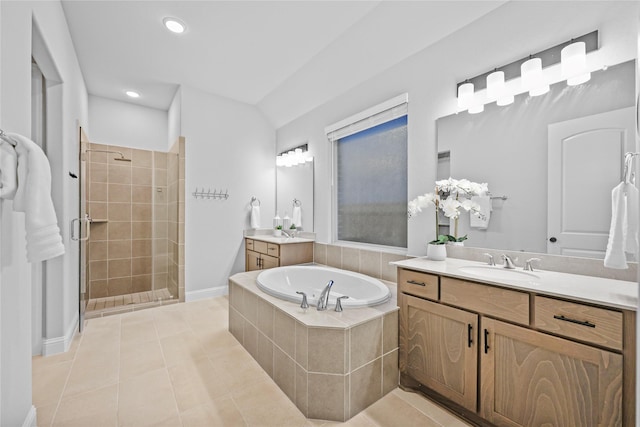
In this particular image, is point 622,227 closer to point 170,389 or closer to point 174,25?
point 170,389

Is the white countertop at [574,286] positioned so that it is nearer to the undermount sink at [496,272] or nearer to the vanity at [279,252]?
the undermount sink at [496,272]

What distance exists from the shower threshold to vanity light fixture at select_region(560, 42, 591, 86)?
419 centimetres

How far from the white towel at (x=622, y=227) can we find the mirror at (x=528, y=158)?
0.21 m

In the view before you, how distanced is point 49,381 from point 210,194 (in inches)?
92.0

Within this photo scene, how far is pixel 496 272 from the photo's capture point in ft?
5.53

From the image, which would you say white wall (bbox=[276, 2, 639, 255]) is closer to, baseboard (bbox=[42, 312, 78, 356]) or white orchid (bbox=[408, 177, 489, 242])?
white orchid (bbox=[408, 177, 489, 242])

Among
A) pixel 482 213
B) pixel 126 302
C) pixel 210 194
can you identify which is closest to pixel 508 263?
pixel 482 213

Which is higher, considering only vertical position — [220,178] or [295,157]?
[295,157]

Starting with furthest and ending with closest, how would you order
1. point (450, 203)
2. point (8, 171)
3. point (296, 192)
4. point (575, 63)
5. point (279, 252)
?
1. point (296, 192)
2. point (279, 252)
3. point (450, 203)
4. point (575, 63)
5. point (8, 171)

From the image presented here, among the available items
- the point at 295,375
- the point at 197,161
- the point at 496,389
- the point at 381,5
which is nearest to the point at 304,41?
the point at 381,5

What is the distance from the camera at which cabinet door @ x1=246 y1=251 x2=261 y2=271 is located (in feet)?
11.9

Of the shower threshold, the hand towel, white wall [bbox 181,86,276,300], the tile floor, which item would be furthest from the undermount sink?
the shower threshold

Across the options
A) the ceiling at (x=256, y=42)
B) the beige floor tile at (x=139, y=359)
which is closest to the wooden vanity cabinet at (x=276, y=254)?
the beige floor tile at (x=139, y=359)

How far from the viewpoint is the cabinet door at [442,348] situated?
150 centimetres
